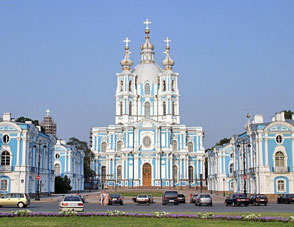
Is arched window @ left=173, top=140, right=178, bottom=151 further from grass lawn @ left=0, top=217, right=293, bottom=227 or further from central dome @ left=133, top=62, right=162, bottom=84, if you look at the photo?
grass lawn @ left=0, top=217, right=293, bottom=227

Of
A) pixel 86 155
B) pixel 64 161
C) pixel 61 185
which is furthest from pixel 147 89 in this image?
pixel 61 185

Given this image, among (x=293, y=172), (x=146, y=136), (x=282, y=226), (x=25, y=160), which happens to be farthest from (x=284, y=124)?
(x=146, y=136)

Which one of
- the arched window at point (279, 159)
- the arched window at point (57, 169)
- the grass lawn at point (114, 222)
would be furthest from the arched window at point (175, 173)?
the grass lawn at point (114, 222)

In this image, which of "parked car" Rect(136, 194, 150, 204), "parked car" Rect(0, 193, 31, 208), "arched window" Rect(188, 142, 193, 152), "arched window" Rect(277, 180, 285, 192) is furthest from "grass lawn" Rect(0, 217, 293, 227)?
"arched window" Rect(188, 142, 193, 152)

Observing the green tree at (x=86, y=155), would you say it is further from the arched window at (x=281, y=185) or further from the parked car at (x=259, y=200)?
the parked car at (x=259, y=200)

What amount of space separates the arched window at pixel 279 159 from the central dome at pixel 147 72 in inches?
1987

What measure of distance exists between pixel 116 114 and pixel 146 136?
1070 centimetres

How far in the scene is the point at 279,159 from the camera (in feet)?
171

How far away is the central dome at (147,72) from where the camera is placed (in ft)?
328

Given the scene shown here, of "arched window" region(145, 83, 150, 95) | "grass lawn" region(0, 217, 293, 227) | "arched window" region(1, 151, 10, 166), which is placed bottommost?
"grass lawn" region(0, 217, 293, 227)

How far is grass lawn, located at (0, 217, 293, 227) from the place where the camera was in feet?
65.5

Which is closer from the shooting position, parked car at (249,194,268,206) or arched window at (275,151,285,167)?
parked car at (249,194,268,206)

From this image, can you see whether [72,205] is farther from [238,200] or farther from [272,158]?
[272,158]

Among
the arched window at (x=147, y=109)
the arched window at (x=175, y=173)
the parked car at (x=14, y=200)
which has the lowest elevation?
the parked car at (x=14, y=200)
